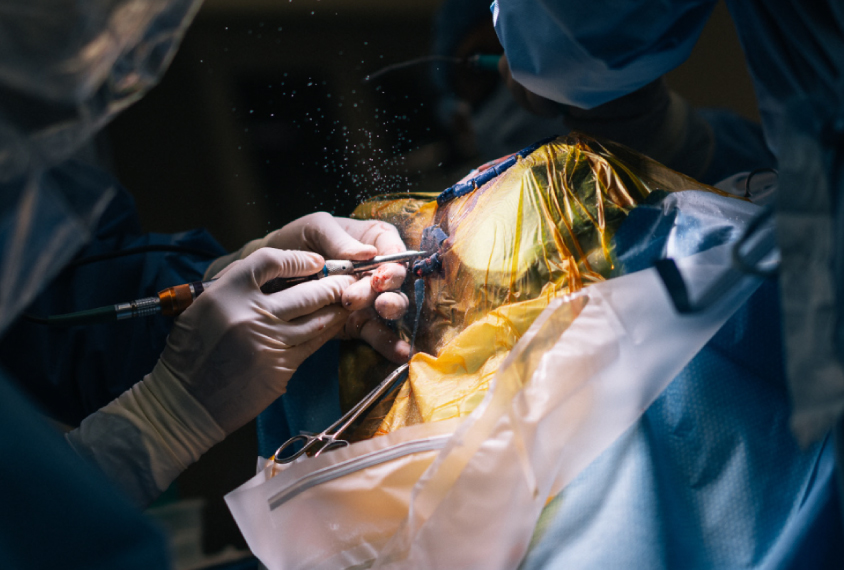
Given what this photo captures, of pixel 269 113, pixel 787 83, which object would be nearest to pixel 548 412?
pixel 787 83

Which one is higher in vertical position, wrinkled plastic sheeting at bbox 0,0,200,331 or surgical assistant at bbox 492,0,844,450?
wrinkled plastic sheeting at bbox 0,0,200,331

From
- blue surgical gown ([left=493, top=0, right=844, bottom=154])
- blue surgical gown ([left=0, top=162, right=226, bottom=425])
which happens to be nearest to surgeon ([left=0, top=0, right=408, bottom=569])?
blue surgical gown ([left=0, top=162, right=226, bottom=425])

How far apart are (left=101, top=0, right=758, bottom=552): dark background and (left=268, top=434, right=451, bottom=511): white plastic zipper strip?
0.68 meters

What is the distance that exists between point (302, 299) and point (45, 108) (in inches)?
18.4

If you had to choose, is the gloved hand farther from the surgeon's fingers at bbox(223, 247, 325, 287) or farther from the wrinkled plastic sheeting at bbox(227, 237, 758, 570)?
the wrinkled plastic sheeting at bbox(227, 237, 758, 570)

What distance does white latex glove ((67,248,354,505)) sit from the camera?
0.82 meters

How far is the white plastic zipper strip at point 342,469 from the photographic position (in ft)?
2.10

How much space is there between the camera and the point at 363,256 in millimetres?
880

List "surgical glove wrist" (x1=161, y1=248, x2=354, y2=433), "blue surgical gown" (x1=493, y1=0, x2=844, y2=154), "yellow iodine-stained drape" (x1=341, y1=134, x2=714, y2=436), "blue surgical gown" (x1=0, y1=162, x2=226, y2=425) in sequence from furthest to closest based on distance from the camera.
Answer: "blue surgical gown" (x1=0, y1=162, x2=226, y2=425)
"surgical glove wrist" (x1=161, y1=248, x2=354, y2=433)
"yellow iodine-stained drape" (x1=341, y1=134, x2=714, y2=436)
"blue surgical gown" (x1=493, y1=0, x2=844, y2=154)

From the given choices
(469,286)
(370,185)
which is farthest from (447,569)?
(370,185)

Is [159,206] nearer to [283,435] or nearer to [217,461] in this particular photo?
[217,461]

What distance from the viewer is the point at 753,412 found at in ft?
2.08

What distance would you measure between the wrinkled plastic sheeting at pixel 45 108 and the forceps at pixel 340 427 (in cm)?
40

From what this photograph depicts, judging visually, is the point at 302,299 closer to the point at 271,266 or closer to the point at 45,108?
the point at 271,266
